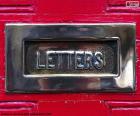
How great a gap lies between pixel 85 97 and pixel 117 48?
208 mm

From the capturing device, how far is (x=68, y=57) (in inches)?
50.4

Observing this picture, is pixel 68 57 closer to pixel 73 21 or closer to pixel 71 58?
pixel 71 58

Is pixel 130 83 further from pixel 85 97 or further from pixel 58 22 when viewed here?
pixel 58 22

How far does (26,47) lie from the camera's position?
50.4 inches

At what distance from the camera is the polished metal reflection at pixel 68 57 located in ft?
4.19

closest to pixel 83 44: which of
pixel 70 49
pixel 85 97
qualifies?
pixel 70 49

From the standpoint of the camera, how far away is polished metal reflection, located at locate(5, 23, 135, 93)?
128 cm

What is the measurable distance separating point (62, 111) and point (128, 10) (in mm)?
431

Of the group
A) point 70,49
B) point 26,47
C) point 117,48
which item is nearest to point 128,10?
point 117,48

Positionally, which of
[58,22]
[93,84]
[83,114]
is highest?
[58,22]

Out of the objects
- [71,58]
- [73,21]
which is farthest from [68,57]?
[73,21]

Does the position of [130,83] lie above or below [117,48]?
below

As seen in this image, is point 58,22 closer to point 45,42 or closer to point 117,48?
point 45,42

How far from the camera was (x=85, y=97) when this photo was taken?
4.24 feet
